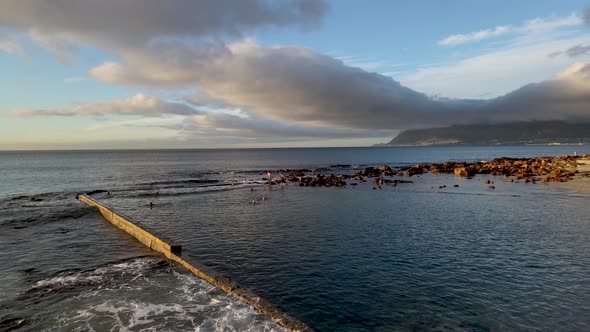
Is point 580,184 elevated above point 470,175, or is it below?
below

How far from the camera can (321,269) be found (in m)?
20.1

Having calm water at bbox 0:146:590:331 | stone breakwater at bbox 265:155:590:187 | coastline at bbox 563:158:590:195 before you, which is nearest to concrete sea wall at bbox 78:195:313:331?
calm water at bbox 0:146:590:331

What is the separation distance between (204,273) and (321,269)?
23.1 ft

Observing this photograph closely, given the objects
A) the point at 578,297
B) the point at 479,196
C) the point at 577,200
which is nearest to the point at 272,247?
the point at 578,297

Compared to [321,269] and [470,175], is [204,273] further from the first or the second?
[470,175]

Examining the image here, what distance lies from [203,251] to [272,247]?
514 centimetres

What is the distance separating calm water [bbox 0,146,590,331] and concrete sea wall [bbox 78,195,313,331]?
0.60 m

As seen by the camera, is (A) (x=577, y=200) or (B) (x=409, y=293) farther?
(A) (x=577, y=200)

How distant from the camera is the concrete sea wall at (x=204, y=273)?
1404 centimetres

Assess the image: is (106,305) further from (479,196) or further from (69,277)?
(479,196)

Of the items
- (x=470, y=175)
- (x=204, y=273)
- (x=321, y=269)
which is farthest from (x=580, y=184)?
(x=204, y=273)

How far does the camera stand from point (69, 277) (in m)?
19.5

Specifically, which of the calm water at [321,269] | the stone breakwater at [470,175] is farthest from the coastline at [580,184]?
the calm water at [321,269]

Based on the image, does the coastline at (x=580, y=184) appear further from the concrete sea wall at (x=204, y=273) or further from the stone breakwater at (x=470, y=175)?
the concrete sea wall at (x=204, y=273)
